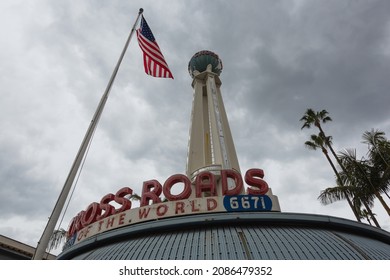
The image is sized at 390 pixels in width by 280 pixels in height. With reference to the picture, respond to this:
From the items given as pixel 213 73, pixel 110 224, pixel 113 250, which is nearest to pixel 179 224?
pixel 113 250

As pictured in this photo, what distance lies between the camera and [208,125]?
1147 inches

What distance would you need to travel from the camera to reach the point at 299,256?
32.9ft

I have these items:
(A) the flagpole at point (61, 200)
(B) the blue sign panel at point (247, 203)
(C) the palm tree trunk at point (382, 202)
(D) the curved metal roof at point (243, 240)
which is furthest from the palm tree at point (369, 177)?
(A) the flagpole at point (61, 200)

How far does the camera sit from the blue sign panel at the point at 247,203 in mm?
14391

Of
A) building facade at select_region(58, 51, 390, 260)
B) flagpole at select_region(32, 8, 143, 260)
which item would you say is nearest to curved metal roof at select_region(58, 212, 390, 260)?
building facade at select_region(58, 51, 390, 260)

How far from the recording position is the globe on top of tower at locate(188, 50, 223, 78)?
3253 centimetres

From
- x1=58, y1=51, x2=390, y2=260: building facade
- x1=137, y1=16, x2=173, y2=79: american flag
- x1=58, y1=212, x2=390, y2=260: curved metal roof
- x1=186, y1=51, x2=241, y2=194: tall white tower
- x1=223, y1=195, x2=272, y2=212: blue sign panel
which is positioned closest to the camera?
x1=58, y1=212, x2=390, y2=260: curved metal roof

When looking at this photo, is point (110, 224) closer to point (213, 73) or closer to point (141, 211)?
point (141, 211)

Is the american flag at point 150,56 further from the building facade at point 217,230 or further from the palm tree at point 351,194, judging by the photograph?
the palm tree at point 351,194

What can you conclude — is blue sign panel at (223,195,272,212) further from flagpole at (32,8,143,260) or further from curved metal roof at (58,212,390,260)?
flagpole at (32,8,143,260)

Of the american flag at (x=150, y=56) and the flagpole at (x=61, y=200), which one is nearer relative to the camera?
the flagpole at (x=61, y=200)

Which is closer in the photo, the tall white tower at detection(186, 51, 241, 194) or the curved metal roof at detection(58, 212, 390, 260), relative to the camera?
the curved metal roof at detection(58, 212, 390, 260)

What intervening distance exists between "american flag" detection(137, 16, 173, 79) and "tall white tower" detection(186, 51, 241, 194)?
8.27 metres
